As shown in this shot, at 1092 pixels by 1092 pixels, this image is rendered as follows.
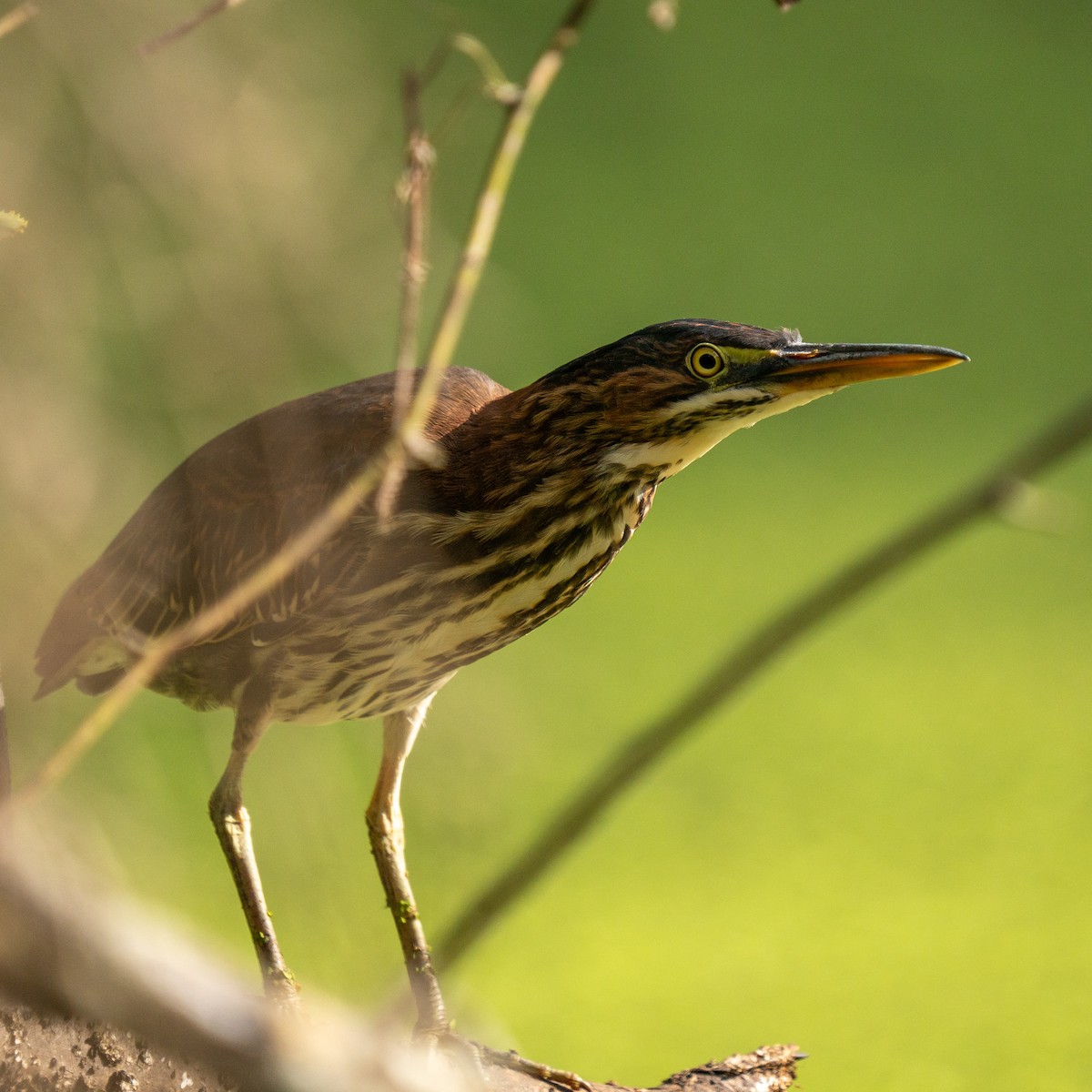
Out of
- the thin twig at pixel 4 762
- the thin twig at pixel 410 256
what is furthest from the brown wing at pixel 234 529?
the thin twig at pixel 410 256

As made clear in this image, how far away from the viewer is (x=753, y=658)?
35 centimetres

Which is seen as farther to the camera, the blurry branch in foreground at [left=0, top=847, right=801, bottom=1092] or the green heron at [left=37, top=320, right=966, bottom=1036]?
the green heron at [left=37, top=320, right=966, bottom=1036]

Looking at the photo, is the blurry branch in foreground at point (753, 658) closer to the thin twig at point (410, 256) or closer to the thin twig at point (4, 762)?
the thin twig at point (410, 256)

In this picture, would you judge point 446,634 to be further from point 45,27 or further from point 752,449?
point 752,449

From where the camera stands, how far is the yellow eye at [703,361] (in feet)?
3.47

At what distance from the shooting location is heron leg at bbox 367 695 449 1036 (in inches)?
52.9

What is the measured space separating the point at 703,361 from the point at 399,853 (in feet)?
2.11

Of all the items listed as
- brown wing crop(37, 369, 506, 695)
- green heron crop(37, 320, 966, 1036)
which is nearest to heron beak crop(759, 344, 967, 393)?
green heron crop(37, 320, 966, 1036)

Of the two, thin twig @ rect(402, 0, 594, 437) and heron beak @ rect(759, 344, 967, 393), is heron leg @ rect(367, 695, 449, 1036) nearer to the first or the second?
heron beak @ rect(759, 344, 967, 393)

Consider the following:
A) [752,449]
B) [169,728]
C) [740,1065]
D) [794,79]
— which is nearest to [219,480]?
[740,1065]

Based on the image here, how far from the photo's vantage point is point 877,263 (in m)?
4.20

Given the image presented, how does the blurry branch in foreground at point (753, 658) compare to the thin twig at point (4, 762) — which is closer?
the blurry branch in foreground at point (753, 658)

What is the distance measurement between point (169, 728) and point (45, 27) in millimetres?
1928

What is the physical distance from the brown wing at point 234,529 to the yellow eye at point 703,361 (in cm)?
22
